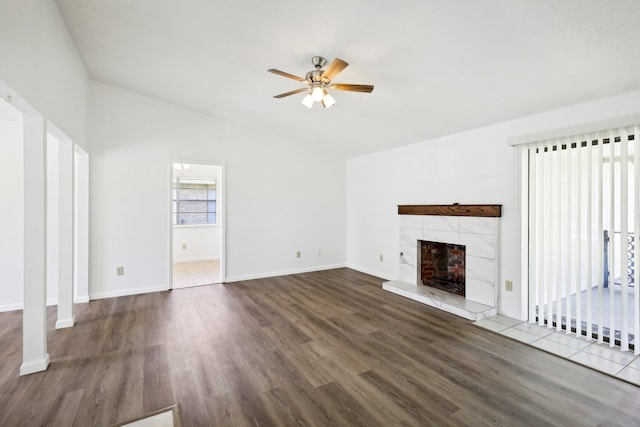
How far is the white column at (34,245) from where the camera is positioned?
91.9 inches

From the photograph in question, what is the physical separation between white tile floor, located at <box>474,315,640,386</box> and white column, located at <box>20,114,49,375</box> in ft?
13.7

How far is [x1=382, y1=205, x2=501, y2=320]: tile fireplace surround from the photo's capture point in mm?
3609

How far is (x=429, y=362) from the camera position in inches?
98.3

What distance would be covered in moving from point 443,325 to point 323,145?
3867 mm

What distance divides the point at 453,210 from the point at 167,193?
170 inches

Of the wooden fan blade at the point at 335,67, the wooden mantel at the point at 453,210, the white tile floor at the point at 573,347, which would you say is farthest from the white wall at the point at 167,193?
the white tile floor at the point at 573,347

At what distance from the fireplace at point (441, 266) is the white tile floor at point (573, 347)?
963 mm

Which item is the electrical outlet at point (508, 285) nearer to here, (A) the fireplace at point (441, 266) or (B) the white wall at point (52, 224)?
(A) the fireplace at point (441, 266)

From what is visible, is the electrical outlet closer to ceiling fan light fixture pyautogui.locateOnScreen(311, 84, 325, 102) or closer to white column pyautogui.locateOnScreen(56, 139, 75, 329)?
ceiling fan light fixture pyautogui.locateOnScreen(311, 84, 325, 102)

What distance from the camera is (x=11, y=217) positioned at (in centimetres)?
371

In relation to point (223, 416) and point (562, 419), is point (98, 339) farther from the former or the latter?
point (562, 419)

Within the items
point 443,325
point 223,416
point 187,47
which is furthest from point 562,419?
point 187,47

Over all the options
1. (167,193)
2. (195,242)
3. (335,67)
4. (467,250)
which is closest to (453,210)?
(467,250)

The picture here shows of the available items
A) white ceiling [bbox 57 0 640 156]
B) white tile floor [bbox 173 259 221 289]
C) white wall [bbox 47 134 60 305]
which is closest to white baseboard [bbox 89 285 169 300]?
white tile floor [bbox 173 259 221 289]
